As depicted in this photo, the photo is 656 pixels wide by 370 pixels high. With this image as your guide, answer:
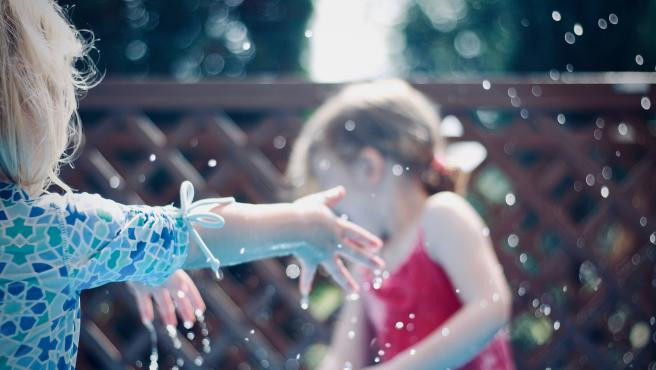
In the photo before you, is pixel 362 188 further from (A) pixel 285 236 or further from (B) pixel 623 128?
(B) pixel 623 128

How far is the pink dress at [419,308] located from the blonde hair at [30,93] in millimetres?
926

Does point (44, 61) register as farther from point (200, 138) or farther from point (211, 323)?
point (211, 323)

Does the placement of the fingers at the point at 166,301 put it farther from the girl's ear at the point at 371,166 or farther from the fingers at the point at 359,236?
the girl's ear at the point at 371,166

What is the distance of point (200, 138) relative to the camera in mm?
3330

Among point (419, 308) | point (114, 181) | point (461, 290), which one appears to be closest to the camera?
point (461, 290)

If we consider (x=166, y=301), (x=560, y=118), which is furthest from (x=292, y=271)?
(x=166, y=301)

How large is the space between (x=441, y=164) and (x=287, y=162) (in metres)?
1.54

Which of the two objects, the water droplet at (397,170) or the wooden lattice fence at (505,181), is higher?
the water droplet at (397,170)

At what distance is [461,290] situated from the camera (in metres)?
1.64

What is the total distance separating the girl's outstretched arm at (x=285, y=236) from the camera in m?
1.19

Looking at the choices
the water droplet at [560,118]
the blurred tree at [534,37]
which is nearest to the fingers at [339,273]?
the water droplet at [560,118]

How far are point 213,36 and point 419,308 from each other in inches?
209

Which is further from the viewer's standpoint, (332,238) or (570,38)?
(570,38)

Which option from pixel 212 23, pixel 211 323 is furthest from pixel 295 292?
pixel 212 23
